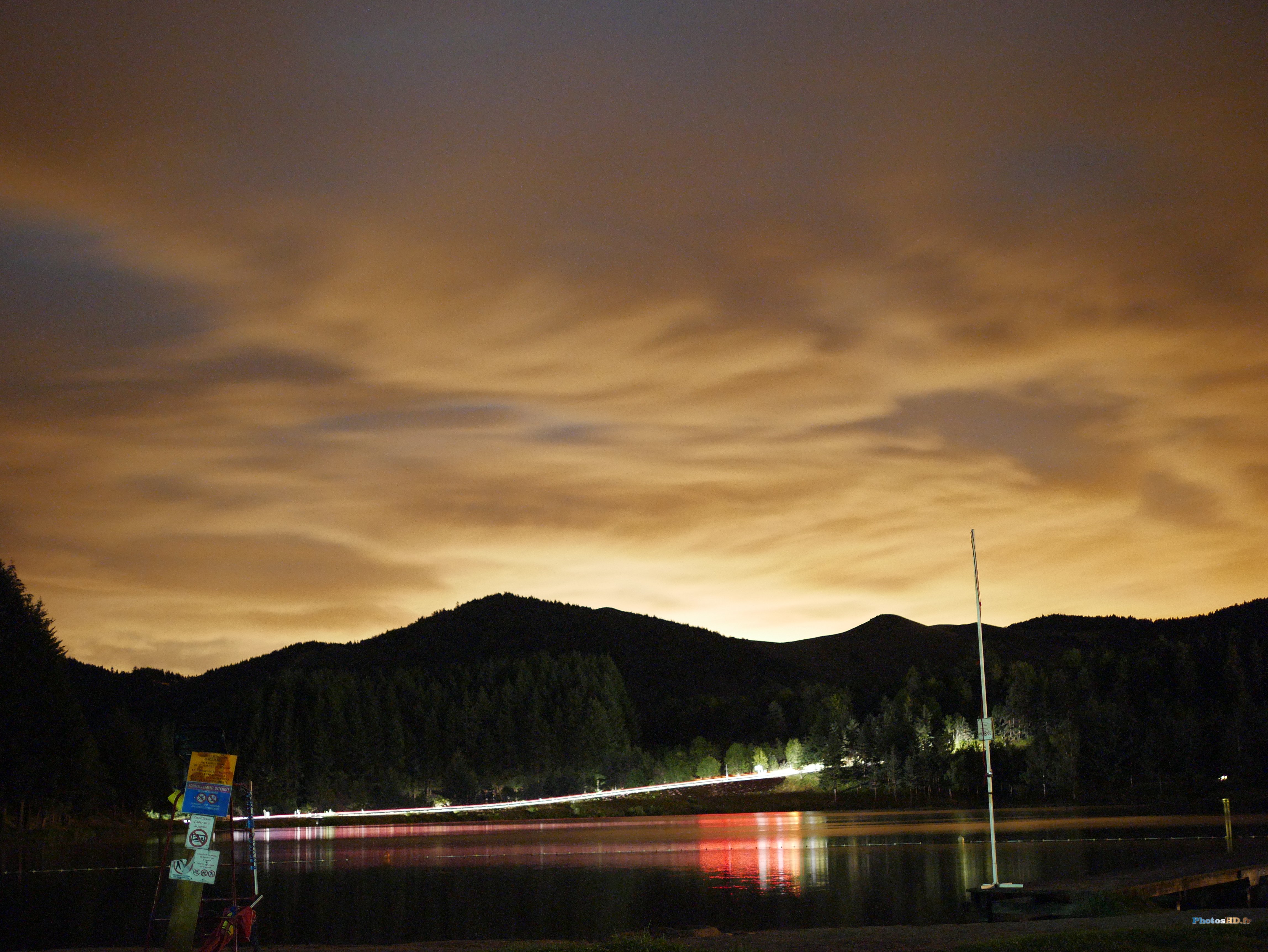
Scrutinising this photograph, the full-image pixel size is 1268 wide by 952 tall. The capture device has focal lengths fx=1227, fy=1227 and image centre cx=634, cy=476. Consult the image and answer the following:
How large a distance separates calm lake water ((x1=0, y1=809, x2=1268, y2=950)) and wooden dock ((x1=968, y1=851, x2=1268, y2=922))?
295cm

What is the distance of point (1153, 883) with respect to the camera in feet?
116

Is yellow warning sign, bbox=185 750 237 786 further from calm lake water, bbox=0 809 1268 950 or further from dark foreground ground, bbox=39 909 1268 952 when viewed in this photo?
calm lake water, bbox=0 809 1268 950

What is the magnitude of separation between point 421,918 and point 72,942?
11.8 meters

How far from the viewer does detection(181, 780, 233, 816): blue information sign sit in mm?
19859

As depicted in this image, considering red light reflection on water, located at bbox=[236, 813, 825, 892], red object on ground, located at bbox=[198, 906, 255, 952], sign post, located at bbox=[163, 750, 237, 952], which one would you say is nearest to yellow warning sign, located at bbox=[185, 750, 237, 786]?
sign post, located at bbox=[163, 750, 237, 952]

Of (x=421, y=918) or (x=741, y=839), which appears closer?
(x=421, y=918)

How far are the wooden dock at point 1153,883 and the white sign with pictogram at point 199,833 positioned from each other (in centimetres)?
2203

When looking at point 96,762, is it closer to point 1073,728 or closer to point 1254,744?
point 1073,728

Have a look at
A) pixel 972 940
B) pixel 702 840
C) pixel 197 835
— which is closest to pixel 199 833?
pixel 197 835

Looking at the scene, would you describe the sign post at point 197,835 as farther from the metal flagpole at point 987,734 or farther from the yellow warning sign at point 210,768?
the metal flagpole at point 987,734

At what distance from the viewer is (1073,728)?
169500 mm

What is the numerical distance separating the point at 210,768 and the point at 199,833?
1.04m

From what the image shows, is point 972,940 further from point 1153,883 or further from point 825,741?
point 825,741

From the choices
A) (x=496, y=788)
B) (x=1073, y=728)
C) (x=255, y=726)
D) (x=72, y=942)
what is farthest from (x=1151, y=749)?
(x=72, y=942)
